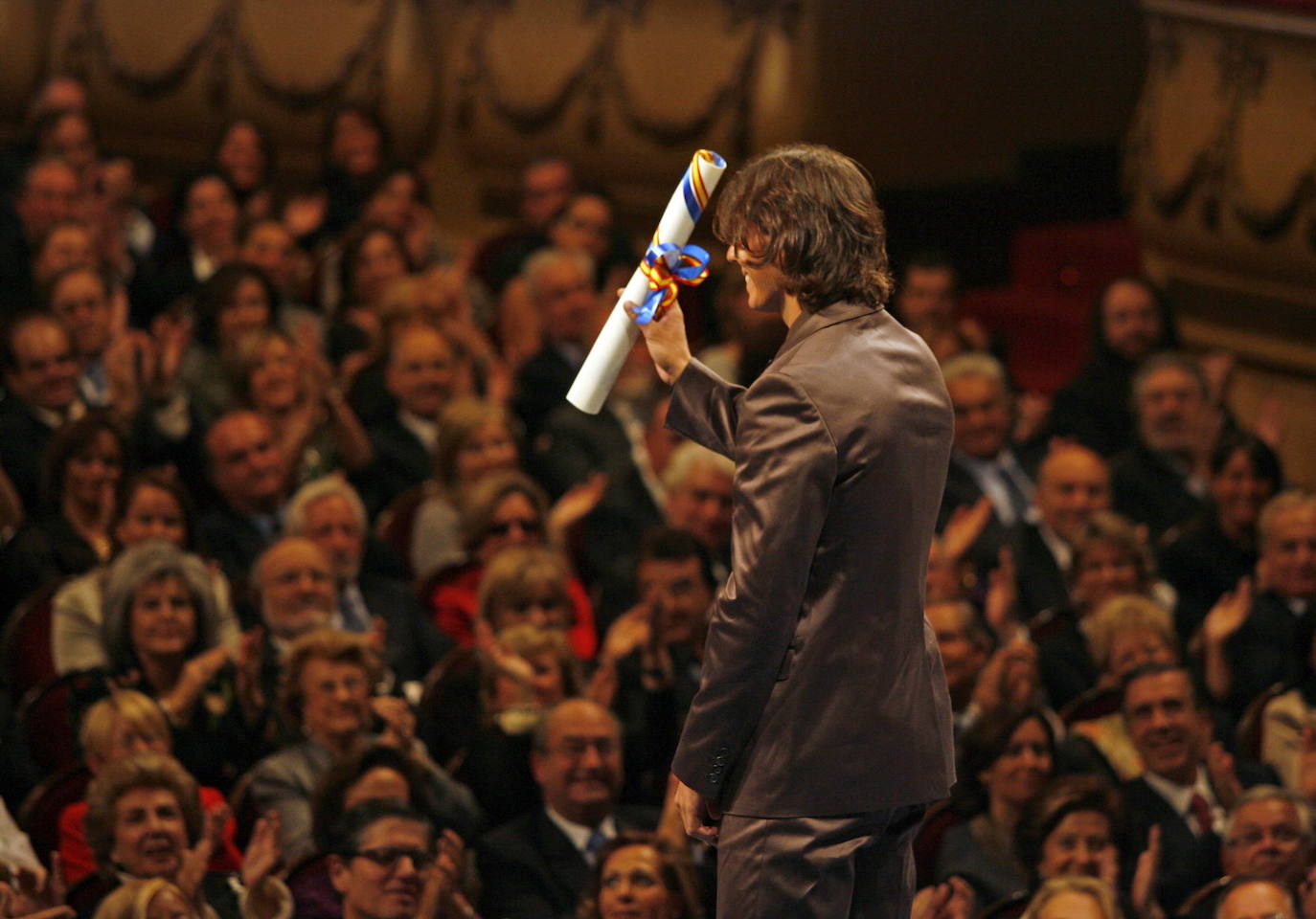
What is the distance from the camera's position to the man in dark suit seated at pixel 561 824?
13.2 feet

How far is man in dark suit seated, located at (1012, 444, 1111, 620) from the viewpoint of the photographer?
547cm

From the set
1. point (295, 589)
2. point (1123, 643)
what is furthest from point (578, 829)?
point (1123, 643)

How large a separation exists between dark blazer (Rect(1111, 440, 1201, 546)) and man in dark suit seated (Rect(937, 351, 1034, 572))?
0.26 m

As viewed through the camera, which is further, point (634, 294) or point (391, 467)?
point (391, 467)

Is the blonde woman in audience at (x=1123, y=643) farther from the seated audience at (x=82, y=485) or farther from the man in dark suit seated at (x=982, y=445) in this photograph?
the seated audience at (x=82, y=485)

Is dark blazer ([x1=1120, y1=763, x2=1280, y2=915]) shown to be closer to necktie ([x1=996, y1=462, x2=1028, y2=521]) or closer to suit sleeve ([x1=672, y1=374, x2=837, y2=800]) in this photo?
necktie ([x1=996, y1=462, x2=1028, y2=521])

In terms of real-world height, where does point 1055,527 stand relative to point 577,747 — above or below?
below

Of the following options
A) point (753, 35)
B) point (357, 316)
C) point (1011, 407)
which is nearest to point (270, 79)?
point (753, 35)

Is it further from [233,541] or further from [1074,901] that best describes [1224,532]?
[233,541]

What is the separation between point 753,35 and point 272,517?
3729 mm

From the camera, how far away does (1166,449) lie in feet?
19.5

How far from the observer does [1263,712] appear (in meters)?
4.71

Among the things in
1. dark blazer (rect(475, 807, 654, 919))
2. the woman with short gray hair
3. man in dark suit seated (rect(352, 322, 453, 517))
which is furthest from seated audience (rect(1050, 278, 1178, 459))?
the woman with short gray hair

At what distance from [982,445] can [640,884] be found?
2.49m
